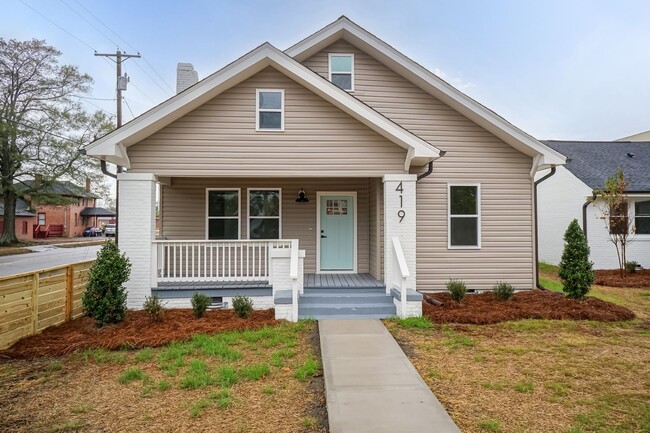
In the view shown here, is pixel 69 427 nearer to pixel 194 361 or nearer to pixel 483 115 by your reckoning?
pixel 194 361

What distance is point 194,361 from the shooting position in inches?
192

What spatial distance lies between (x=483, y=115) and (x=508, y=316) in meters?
4.67

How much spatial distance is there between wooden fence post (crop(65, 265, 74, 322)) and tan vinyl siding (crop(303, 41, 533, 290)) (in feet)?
24.5

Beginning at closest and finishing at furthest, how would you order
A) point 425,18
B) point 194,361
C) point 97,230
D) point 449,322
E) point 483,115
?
point 194,361 < point 449,322 < point 483,115 < point 425,18 < point 97,230

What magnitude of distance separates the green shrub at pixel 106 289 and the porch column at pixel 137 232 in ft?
2.03

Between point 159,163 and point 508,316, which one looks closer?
point 508,316

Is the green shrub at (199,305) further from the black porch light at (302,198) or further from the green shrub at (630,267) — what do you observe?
the green shrub at (630,267)

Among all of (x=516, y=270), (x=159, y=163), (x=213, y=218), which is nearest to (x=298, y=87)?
(x=159, y=163)

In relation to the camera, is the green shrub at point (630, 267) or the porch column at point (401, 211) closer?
the porch column at point (401, 211)

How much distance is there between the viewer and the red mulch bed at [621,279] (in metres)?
10.8

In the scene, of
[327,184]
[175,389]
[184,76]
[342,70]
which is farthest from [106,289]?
[342,70]

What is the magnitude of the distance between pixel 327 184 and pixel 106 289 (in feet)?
18.2

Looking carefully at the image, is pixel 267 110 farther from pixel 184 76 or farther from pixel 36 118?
pixel 36 118

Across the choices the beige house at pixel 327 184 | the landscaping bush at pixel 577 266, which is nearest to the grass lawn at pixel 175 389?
the beige house at pixel 327 184
